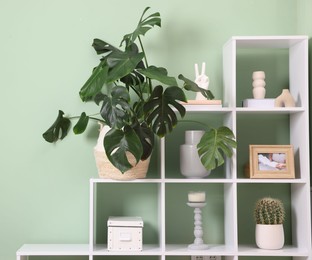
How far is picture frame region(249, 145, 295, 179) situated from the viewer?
2.97 metres

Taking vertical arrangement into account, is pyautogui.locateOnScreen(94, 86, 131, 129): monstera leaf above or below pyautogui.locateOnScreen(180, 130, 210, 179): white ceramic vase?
above

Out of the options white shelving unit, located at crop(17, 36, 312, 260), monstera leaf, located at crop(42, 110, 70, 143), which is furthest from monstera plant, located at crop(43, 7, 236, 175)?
monstera leaf, located at crop(42, 110, 70, 143)

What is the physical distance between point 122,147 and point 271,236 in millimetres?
889

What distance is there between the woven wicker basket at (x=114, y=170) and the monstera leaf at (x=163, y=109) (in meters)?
0.22

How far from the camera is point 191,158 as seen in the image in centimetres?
298

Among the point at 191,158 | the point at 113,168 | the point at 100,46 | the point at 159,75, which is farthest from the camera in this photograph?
the point at 100,46

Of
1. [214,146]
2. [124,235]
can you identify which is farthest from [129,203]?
[214,146]

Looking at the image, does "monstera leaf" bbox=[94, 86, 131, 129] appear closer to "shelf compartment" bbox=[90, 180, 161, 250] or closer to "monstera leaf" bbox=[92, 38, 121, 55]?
"monstera leaf" bbox=[92, 38, 121, 55]

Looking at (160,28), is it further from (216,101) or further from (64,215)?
(64,215)

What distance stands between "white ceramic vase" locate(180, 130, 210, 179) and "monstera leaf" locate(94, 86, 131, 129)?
38 cm

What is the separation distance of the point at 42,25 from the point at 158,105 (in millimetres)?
905

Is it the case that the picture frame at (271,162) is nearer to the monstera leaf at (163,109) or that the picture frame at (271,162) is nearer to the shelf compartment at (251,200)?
the shelf compartment at (251,200)

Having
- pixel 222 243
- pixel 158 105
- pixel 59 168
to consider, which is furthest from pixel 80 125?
pixel 222 243

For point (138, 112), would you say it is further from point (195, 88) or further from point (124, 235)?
point (124, 235)
